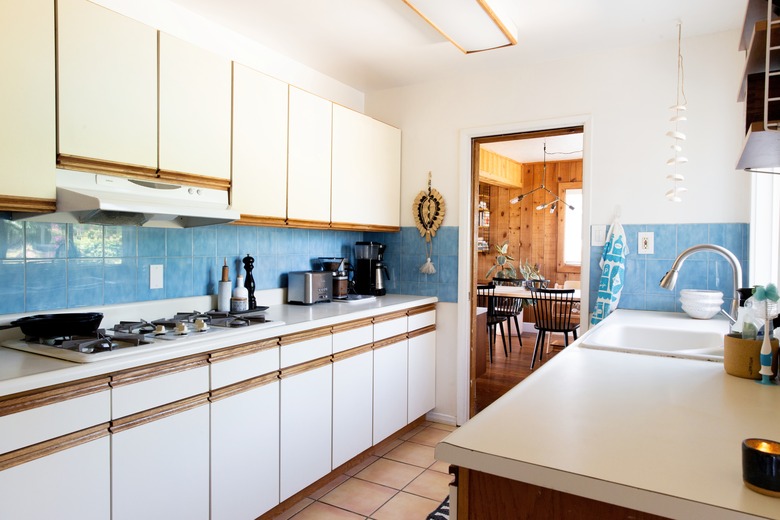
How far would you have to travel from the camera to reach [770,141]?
3.82ft

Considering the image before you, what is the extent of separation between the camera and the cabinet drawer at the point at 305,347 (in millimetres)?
2309

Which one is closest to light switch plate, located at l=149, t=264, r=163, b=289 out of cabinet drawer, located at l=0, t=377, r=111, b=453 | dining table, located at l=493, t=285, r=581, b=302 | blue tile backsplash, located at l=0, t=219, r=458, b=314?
blue tile backsplash, located at l=0, t=219, r=458, b=314

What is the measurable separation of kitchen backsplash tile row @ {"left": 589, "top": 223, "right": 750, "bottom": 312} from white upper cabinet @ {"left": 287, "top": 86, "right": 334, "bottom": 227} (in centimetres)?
168

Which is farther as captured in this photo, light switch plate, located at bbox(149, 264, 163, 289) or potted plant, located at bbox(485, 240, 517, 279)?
potted plant, located at bbox(485, 240, 517, 279)

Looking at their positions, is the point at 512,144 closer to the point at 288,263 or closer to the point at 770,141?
the point at 288,263

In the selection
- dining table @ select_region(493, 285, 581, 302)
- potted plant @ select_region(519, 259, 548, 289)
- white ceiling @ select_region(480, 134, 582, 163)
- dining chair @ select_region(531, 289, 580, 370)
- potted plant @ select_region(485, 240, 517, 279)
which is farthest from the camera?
potted plant @ select_region(485, 240, 517, 279)

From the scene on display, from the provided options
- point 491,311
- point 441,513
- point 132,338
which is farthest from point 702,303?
point 491,311

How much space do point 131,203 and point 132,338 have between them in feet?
1.62

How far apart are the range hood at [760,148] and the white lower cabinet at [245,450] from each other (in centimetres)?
188

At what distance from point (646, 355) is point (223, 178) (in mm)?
1921

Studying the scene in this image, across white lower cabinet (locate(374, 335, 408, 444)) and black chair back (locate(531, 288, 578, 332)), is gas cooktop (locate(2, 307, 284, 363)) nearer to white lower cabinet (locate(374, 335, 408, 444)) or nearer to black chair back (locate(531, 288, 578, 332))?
white lower cabinet (locate(374, 335, 408, 444))

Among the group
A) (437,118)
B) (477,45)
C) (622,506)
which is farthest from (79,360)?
(437,118)

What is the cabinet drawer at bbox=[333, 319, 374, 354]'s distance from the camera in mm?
2654

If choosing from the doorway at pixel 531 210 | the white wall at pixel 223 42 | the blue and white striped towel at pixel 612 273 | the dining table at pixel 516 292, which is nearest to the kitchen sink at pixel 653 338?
the blue and white striped towel at pixel 612 273
